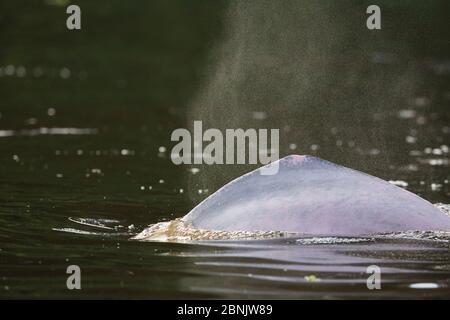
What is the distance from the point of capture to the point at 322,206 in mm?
9836

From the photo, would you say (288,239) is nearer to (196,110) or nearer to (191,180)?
(191,180)

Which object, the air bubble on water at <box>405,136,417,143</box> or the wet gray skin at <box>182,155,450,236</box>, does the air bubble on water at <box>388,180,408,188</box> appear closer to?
the air bubble on water at <box>405,136,417,143</box>

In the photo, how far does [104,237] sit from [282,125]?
10802 mm

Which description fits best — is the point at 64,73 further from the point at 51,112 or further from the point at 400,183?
the point at 400,183

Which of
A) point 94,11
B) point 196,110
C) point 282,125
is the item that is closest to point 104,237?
point 282,125

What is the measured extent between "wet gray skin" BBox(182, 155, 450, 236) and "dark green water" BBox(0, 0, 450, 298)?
0.86 feet

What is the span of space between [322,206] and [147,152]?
314 inches

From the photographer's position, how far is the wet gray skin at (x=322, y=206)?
9859mm

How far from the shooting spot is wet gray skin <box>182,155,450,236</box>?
986 centimetres

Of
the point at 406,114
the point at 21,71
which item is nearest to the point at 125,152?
the point at 406,114

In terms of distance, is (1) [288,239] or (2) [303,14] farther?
(2) [303,14]

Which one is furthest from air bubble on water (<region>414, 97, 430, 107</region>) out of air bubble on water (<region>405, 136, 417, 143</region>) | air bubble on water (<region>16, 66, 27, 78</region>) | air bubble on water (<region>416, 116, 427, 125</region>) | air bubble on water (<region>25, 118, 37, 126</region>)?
air bubble on water (<region>16, 66, 27, 78</region>)

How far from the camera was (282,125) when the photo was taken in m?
20.8
